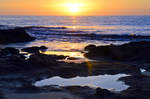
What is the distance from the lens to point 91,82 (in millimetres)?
11781

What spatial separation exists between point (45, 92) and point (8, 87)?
1.71 m

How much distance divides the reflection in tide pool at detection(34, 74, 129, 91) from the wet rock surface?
383mm

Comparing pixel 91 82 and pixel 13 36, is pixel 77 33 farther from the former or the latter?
pixel 91 82

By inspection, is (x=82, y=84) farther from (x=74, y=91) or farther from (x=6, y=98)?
(x=6, y=98)

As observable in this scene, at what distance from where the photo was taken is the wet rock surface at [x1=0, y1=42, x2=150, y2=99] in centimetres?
975

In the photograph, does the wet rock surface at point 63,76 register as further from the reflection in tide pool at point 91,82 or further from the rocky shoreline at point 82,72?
the reflection in tide pool at point 91,82

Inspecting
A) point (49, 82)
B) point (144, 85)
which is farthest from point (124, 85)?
point (49, 82)

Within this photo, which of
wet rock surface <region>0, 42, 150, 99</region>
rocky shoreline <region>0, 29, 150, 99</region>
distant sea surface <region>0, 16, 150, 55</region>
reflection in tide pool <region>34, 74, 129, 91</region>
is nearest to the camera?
wet rock surface <region>0, 42, 150, 99</region>

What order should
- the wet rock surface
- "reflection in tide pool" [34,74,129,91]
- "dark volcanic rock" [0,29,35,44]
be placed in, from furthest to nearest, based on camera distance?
"dark volcanic rock" [0,29,35,44] < "reflection in tide pool" [34,74,129,91] < the wet rock surface

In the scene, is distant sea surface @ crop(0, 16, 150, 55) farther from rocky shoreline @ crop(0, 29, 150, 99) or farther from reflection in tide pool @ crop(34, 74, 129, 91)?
reflection in tide pool @ crop(34, 74, 129, 91)

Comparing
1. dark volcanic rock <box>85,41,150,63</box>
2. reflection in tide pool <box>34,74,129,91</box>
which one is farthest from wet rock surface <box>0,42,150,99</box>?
dark volcanic rock <box>85,41,150,63</box>

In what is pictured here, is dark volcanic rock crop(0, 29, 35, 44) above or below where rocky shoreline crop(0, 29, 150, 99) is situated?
above

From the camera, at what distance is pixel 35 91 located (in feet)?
33.2

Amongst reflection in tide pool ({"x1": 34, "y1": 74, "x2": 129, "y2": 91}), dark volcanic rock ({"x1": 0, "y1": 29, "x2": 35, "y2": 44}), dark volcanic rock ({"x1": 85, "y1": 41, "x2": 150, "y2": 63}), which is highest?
dark volcanic rock ({"x1": 0, "y1": 29, "x2": 35, "y2": 44})
